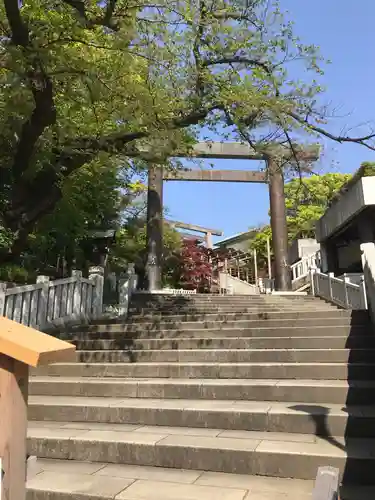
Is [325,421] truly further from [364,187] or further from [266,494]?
[364,187]

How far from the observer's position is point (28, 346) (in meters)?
1.58

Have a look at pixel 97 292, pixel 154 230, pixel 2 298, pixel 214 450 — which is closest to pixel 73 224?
pixel 97 292

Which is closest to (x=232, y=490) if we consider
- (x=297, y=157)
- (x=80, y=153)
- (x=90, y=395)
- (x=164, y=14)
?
(x=90, y=395)

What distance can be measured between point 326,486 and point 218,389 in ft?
9.89

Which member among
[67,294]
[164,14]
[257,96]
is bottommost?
[67,294]

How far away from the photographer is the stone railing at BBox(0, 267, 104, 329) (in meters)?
7.07

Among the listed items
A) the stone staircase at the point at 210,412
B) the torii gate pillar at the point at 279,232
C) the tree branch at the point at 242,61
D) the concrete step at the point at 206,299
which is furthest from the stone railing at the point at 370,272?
the torii gate pillar at the point at 279,232

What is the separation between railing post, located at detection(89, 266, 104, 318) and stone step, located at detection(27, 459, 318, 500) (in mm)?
5817

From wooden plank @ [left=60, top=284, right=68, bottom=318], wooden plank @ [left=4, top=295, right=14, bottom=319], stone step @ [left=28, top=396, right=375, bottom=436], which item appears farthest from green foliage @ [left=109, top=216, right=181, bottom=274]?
stone step @ [left=28, top=396, right=375, bottom=436]

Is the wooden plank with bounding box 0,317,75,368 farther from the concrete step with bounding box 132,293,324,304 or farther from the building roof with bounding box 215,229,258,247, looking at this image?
the building roof with bounding box 215,229,258,247

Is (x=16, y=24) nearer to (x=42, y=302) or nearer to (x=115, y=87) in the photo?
(x=115, y=87)

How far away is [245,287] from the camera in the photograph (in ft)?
74.0

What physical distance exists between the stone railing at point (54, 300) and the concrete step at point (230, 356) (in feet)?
4.80

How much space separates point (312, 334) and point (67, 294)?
480 centimetres
